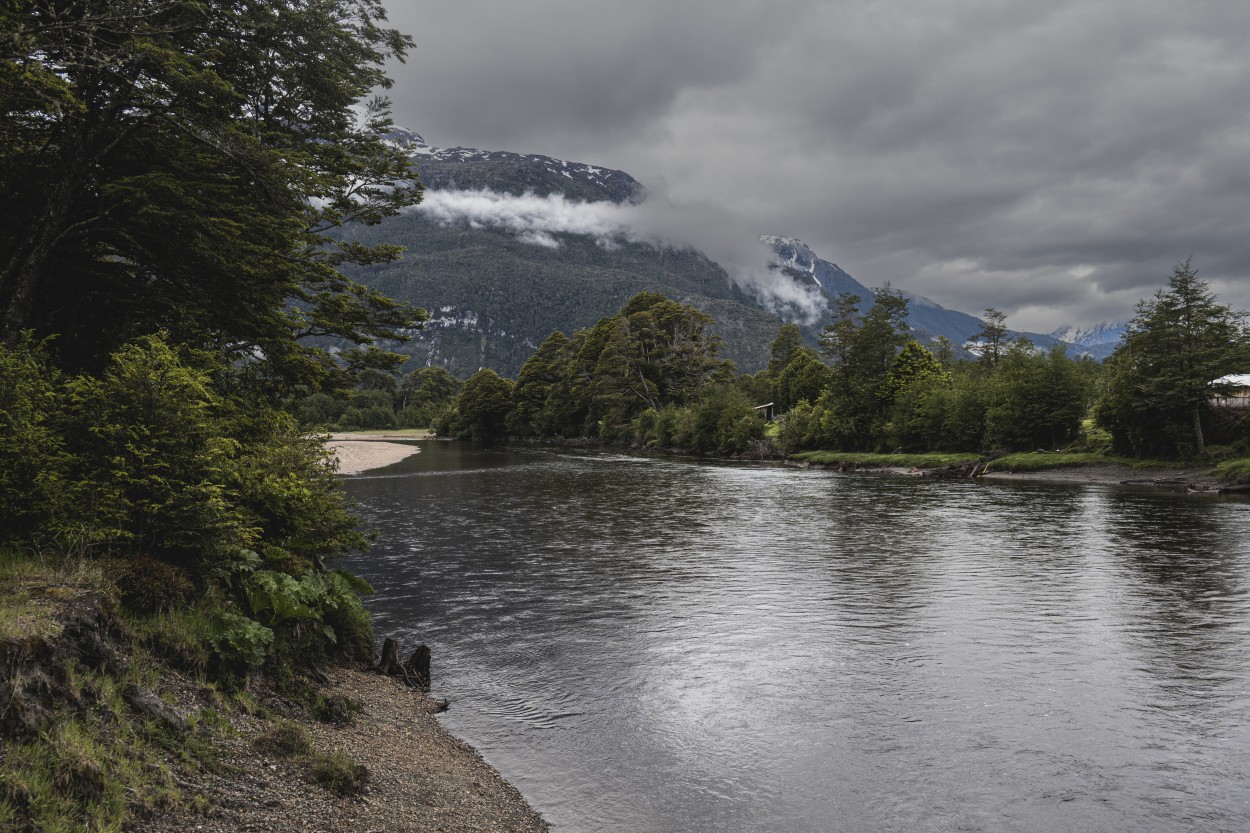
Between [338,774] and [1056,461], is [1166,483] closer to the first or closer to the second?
[1056,461]

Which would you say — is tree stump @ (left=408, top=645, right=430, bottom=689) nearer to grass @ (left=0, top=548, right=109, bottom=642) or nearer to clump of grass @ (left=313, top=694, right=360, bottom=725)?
clump of grass @ (left=313, top=694, right=360, bottom=725)

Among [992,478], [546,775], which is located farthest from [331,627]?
[992,478]

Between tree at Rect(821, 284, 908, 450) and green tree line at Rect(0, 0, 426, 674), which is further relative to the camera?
tree at Rect(821, 284, 908, 450)

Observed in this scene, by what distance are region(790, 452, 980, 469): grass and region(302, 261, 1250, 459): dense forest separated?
3.31 meters

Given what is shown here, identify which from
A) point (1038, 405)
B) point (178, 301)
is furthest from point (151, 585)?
point (1038, 405)

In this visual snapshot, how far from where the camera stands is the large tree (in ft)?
42.7

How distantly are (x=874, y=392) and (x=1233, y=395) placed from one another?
2989cm

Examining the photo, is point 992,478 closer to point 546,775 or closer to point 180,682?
point 546,775

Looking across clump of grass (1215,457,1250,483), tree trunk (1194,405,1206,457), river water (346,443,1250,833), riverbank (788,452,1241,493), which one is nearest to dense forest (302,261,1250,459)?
tree trunk (1194,405,1206,457)

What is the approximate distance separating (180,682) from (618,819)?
5246 millimetres

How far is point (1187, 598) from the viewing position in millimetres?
18000

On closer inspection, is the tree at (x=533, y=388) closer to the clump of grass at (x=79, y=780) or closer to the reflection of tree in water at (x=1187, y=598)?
the reflection of tree in water at (x=1187, y=598)

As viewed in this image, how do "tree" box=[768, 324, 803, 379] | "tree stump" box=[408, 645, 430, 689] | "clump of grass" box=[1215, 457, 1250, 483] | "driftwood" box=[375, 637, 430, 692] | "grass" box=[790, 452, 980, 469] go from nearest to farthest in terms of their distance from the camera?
"driftwood" box=[375, 637, 430, 692]
"tree stump" box=[408, 645, 430, 689]
"clump of grass" box=[1215, 457, 1250, 483]
"grass" box=[790, 452, 980, 469]
"tree" box=[768, 324, 803, 379]

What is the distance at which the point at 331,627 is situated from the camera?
38.6 ft
